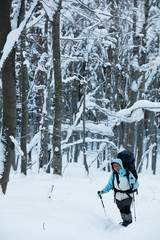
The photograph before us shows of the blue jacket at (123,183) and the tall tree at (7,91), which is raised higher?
the tall tree at (7,91)

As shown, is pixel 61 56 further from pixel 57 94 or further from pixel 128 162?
pixel 128 162

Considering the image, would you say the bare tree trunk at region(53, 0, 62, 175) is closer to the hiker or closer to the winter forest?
the winter forest

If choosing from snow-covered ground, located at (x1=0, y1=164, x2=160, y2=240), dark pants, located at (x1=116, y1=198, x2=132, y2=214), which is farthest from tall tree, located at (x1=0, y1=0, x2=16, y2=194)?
dark pants, located at (x1=116, y1=198, x2=132, y2=214)

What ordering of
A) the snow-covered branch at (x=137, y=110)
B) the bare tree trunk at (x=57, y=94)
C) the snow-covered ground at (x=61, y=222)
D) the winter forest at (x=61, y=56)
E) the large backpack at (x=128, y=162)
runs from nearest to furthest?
the snow-covered ground at (x=61, y=222), the winter forest at (x=61, y=56), the large backpack at (x=128, y=162), the snow-covered branch at (x=137, y=110), the bare tree trunk at (x=57, y=94)

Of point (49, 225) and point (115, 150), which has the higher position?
point (49, 225)

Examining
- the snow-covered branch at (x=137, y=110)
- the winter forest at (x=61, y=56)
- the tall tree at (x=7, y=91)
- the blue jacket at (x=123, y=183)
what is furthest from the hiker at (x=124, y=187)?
the snow-covered branch at (x=137, y=110)

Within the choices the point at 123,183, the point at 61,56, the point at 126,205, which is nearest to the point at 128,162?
the point at 123,183

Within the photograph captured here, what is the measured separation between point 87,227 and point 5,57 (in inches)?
128

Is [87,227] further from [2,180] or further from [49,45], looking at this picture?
[49,45]

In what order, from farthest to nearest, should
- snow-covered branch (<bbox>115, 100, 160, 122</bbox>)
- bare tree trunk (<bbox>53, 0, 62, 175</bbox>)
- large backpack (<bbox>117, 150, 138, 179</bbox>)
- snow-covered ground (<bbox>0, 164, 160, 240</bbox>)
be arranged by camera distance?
1. bare tree trunk (<bbox>53, 0, 62, 175</bbox>)
2. snow-covered branch (<bbox>115, 100, 160, 122</bbox>)
3. large backpack (<bbox>117, 150, 138, 179</bbox>)
4. snow-covered ground (<bbox>0, 164, 160, 240</bbox>)

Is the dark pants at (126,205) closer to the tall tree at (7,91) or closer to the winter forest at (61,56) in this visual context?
the winter forest at (61,56)

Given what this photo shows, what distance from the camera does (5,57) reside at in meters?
4.04

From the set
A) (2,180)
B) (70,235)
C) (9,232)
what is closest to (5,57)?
(2,180)

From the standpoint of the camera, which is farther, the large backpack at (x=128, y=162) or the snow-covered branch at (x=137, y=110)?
the snow-covered branch at (x=137, y=110)
